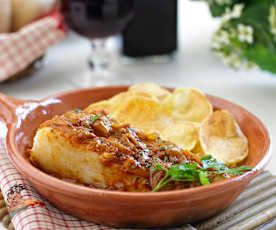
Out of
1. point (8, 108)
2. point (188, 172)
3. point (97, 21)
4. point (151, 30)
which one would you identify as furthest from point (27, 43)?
point (188, 172)

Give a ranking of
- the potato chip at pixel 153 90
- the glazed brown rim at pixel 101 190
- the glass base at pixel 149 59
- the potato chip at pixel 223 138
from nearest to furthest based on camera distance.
→ 1. the glazed brown rim at pixel 101 190
2. the potato chip at pixel 223 138
3. the potato chip at pixel 153 90
4. the glass base at pixel 149 59

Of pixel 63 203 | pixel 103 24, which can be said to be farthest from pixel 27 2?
pixel 63 203

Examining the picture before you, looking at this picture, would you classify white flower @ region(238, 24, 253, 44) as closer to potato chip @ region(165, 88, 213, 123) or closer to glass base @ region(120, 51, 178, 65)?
glass base @ region(120, 51, 178, 65)

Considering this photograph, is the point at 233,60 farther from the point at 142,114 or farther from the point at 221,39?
the point at 142,114

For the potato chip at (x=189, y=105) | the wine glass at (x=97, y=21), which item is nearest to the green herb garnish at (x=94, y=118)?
the potato chip at (x=189, y=105)

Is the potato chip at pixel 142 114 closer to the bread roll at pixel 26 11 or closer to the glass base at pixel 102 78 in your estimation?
the glass base at pixel 102 78

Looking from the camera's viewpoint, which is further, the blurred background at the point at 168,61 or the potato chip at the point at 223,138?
the blurred background at the point at 168,61
